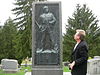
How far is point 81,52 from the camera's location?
7.36m

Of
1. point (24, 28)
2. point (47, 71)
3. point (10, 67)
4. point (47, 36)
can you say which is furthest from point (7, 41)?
point (47, 71)

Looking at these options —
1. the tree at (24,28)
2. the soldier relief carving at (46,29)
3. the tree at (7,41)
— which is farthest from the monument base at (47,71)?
the tree at (7,41)

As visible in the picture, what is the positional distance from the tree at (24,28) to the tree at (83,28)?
598 centimetres

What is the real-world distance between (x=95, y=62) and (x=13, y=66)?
12.8m

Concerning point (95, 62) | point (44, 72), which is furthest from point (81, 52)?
point (95, 62)

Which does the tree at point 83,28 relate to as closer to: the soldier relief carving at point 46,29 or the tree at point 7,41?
the tree at point 7,41

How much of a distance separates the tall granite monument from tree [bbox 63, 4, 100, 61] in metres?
34.3

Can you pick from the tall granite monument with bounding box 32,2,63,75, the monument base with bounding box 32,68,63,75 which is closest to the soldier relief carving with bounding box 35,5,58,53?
the tall granite monument with bounding box 32,2,63,75

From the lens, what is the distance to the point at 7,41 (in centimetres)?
5659

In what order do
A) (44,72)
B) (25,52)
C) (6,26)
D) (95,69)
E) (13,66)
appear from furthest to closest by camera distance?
(6,26) → (25,52) → (13,66) → (95,69) → (44,72)

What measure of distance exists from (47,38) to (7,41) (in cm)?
4277

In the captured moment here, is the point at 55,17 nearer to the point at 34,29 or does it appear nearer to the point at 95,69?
the point at 34,29

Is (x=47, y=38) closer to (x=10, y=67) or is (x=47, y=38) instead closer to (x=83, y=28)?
(x=10, y=67)

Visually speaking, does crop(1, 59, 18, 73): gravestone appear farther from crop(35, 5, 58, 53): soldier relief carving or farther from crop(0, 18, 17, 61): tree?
crop(0, 18, 17, 61): tree
